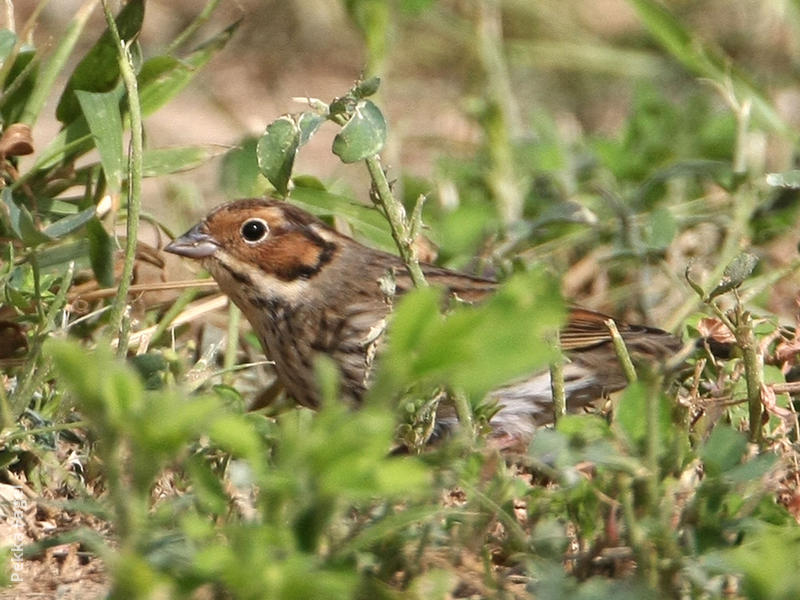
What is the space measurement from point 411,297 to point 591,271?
2.90m

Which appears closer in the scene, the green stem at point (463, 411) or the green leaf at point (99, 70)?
the green stem at point (463, 411)

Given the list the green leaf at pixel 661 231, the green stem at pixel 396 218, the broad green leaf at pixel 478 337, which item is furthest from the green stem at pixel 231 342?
the broad green leaf at pixel 478 337

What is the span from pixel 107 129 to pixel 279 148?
24.7 inches

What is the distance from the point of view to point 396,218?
2.70 metres

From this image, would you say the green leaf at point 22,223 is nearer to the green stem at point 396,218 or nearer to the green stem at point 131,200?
the green stem at point 131,200

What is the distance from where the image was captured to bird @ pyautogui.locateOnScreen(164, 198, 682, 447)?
359 cm

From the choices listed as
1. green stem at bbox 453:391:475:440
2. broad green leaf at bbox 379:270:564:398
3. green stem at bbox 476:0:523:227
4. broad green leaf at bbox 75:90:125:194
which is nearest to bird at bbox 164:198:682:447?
broad green leaf at bbox 75:90:125:194

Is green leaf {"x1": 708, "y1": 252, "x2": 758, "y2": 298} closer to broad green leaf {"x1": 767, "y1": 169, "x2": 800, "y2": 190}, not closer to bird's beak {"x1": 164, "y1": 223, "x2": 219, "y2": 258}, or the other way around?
broad green leaf {"x1": 767, "y1": 169, "x2": 800, "y2": 190}

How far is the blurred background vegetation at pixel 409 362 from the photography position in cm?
181

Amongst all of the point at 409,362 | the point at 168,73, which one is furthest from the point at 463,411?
the point at 168,73

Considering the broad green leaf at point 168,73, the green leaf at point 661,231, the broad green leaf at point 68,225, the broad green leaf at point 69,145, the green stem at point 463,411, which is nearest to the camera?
the green stem at point 463,411

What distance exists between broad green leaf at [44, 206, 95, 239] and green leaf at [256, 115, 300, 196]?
1.39 ft

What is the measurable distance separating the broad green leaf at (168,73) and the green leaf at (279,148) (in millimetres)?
706

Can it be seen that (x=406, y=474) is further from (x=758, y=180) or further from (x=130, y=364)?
(x=758, y=180)
